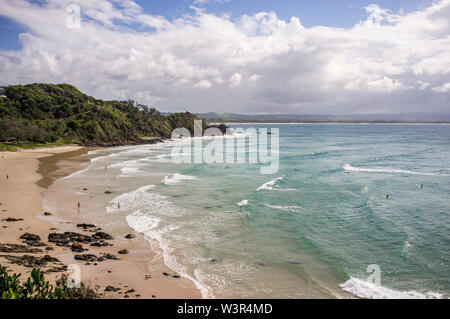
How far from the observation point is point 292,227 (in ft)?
78.3

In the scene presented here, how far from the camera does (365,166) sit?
52.2 meters

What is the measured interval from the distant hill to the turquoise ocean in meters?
44.5

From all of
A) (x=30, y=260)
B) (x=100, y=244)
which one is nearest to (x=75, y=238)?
(x=100, y=244)

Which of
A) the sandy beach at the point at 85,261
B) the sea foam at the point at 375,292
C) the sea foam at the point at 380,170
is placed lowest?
the sea foam at the point at 375,292

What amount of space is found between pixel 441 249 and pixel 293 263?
30.4ft

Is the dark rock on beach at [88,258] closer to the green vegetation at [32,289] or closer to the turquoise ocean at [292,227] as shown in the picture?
the turquoise ocean at [292,227]

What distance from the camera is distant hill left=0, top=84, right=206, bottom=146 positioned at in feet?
262

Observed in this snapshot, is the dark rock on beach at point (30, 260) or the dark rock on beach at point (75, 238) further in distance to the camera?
the dark rock on beach at point (75, 238)

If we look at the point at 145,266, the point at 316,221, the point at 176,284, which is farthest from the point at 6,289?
the point at 316,221

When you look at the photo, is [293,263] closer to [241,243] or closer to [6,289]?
[241,243]

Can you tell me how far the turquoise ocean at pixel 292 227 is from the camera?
15711 mm

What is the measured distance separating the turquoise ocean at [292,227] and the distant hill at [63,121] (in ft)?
146

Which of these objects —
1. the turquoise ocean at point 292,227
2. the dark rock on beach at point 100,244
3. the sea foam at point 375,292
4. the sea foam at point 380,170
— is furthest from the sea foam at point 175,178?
the sea foam at point 375,292

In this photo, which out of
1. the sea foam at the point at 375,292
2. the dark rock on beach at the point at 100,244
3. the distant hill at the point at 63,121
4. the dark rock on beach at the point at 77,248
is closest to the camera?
Answer: the sea foam at the point at 375,292
